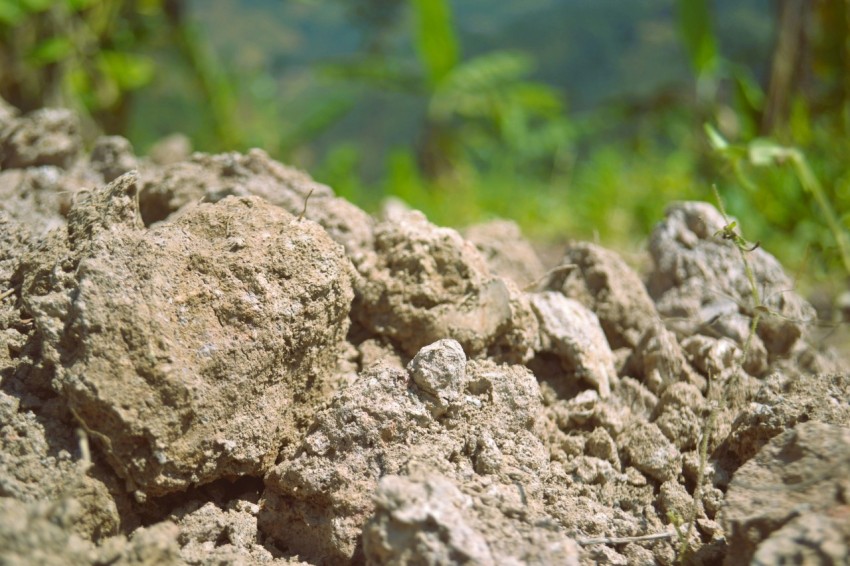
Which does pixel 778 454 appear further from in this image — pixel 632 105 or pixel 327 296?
pixel 632 105

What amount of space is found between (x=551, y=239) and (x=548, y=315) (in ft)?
7.78

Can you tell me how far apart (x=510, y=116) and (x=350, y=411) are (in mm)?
5062

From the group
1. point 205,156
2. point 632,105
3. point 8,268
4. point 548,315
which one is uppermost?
point 632,105

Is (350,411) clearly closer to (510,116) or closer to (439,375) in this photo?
(439,375)

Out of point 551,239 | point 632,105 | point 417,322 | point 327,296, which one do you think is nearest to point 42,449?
point 327,296

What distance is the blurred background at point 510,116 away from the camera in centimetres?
306

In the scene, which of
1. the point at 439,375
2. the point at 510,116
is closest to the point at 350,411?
the point at 439,375

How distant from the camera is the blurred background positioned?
306 centimetres

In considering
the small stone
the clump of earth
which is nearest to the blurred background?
the clump of earth

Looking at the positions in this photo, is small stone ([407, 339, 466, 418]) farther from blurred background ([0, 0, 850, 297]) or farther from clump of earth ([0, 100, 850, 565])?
blurred background ([0, 0, 850, 297])

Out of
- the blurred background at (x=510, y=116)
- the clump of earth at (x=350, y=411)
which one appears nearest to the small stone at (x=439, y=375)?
the clump of earth at (x=350, y=411)

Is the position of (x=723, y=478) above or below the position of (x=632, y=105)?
below

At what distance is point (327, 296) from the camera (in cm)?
119

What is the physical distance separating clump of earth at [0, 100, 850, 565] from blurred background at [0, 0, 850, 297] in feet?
1.68
